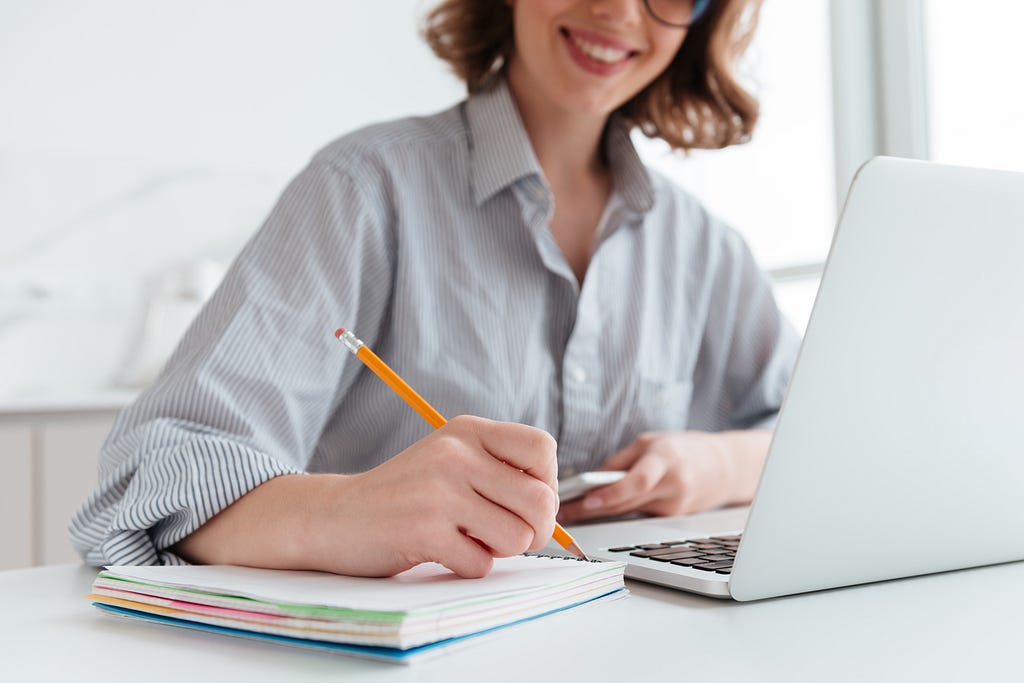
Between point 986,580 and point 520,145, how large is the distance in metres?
0.71

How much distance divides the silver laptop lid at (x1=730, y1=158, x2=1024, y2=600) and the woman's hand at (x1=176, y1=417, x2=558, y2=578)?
12cm

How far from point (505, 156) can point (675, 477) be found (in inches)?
17.2

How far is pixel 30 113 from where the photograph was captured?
2.61 meters

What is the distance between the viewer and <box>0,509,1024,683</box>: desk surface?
1.46ft

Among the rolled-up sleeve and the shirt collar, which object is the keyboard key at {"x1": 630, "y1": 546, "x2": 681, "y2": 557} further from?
the shirt collar

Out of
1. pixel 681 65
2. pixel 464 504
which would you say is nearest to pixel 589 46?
pixel 681 65

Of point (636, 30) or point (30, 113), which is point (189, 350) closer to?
point (636, 30)

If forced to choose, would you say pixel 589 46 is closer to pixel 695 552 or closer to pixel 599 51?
pixel 599 51

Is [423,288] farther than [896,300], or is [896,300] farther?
[423,288]

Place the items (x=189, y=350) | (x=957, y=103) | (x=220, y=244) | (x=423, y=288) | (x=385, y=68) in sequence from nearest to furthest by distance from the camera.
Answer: (x=189, y=350)
(x=423, y=288)
(x=957, y=103)
(x=220, y=244)
(x=385, y=68)

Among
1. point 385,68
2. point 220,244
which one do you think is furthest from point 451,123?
point 385,68

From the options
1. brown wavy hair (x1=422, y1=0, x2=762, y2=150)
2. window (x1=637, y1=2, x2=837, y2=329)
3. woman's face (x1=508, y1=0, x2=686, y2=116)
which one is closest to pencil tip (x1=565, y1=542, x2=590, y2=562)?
woman's face (x1=508, y1=0, x2=686, y2=116)

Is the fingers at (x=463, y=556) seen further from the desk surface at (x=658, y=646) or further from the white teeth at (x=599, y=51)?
the white teeth at (x=599, y=51)

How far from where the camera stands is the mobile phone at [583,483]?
0.87 metres
